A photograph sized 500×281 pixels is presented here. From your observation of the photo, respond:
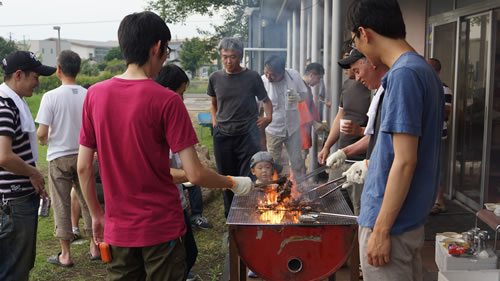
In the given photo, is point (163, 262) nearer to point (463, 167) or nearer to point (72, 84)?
point (72, 84)

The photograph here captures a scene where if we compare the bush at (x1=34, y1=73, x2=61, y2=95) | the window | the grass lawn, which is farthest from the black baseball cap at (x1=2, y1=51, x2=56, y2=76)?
the bush at (x1=34, y1=73, x2=61, y2=95)

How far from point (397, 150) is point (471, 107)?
505 centimetres

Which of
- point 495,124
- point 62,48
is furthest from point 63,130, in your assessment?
point 62,48

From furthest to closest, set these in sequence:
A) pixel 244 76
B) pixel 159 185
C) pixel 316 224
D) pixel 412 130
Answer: pixel 244 76 < pixel 316 224 < pixel 159 185 < pixel 412 130

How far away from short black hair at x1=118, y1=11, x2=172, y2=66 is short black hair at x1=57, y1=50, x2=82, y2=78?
9.20 feet

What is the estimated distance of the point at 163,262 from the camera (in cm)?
248

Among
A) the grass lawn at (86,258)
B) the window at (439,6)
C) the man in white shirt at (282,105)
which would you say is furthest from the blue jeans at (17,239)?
the window at (439,6)

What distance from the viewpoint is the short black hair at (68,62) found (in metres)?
4.92

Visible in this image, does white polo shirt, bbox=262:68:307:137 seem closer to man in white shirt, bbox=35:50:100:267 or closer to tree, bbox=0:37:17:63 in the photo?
man in white shirt, bbox=35:50:100:267

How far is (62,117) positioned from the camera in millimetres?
4898

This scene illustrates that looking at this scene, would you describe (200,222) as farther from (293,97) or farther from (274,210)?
(274,210)

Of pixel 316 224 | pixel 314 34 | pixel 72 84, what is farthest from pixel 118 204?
pixel 314 34

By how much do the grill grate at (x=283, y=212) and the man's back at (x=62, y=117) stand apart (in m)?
2.14

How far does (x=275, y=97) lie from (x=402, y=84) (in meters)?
5.09
